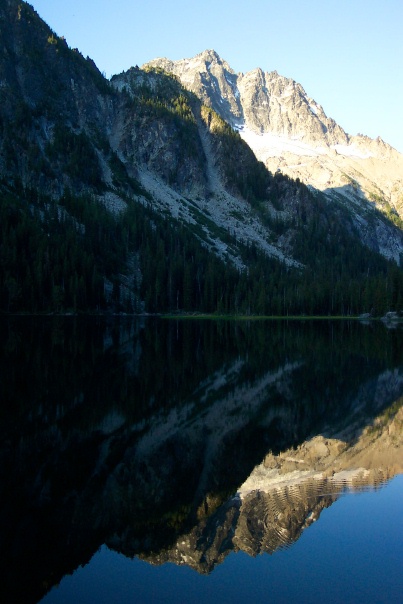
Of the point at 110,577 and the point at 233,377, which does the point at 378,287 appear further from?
the point at 110,577

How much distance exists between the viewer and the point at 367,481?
60.5 feet

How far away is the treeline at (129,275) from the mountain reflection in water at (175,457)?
308 feet

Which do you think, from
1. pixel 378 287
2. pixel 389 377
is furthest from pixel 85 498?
pixel 378 287

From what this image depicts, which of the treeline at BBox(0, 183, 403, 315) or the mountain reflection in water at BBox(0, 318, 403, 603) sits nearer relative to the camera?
the mountain reflection in water at BBox(0, 318, 403, 603)

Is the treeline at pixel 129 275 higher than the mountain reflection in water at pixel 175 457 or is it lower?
higher

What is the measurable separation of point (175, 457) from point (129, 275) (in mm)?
148667

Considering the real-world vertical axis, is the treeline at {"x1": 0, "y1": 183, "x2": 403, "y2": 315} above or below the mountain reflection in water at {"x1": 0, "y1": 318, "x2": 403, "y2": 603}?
above

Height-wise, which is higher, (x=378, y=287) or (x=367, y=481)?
(x=378, y=287)

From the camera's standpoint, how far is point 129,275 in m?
167

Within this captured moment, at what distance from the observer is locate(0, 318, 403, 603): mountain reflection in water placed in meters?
13.8

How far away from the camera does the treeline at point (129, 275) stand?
129625mm

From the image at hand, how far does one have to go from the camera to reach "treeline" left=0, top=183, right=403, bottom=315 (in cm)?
12962

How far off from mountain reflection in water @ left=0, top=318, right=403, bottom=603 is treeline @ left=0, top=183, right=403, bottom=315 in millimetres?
94012

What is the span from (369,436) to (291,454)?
4772 mm
